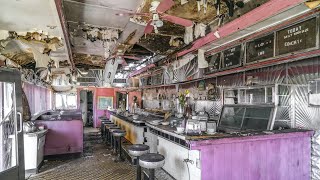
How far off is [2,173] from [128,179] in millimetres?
2242

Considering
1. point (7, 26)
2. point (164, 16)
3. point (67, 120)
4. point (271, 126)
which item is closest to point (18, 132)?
point (7, 26)

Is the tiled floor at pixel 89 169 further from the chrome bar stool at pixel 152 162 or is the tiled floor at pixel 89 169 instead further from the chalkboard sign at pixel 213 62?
the chalkboard sign at pixel 213 62

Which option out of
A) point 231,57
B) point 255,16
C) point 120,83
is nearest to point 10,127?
point 255,16

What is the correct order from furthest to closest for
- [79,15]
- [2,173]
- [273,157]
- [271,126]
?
[79,15] < [271,126] < [273,157] < [2,173]

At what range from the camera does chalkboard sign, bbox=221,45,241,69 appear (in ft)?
13.5

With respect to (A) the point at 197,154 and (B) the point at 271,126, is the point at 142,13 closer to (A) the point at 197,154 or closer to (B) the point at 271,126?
(A) the point at 197,154

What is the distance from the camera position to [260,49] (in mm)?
3605

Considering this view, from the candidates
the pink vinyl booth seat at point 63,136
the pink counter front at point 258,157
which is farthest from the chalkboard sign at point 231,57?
the pink vinyl booth seat at point 63,136

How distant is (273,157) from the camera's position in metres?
2.85

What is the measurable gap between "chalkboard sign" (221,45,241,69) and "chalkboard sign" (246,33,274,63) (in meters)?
0.23

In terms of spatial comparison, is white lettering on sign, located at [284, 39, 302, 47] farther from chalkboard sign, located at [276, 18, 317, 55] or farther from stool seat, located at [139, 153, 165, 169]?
stool seat, located at [139, 153, 165, 169]

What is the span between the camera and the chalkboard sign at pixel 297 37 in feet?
9.10

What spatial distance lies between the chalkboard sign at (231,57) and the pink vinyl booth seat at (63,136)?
4.25 meters

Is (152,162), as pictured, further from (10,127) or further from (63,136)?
(63,136)
